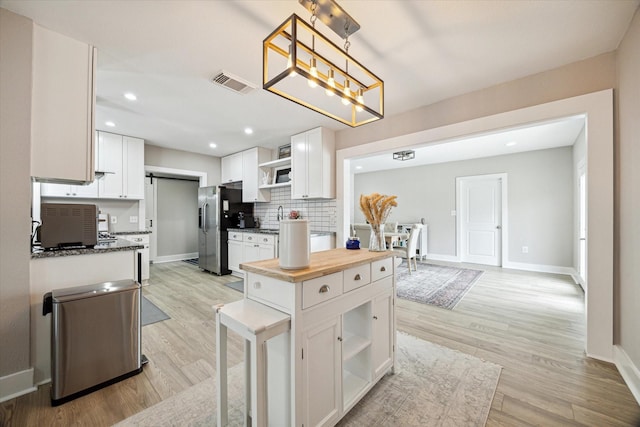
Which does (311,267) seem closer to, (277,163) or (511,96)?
(511,96)

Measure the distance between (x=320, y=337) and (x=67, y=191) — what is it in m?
4.75

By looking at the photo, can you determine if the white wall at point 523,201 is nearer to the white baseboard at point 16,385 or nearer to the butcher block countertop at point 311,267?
the butcher block countertop at point 311,267

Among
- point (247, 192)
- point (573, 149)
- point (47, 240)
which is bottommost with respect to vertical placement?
point (47, 240)

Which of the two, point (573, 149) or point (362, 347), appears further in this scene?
point (573, 149)

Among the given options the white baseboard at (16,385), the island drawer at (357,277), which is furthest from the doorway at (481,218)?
the white baseboard at (16,385)

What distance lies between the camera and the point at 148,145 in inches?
191

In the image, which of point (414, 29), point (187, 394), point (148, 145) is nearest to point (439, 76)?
point (414, 29)

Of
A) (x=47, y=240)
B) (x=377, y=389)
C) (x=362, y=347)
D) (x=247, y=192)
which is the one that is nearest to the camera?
(x=362, y=347)

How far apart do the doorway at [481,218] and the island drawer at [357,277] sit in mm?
5421

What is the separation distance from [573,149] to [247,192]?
637 cm

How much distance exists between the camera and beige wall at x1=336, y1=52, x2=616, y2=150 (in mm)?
2156

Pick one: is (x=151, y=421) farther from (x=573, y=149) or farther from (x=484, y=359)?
(x=573, y=149)

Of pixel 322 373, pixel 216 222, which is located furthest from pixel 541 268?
pixel 216 222

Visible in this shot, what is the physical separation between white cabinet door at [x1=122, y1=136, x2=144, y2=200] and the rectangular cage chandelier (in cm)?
330
